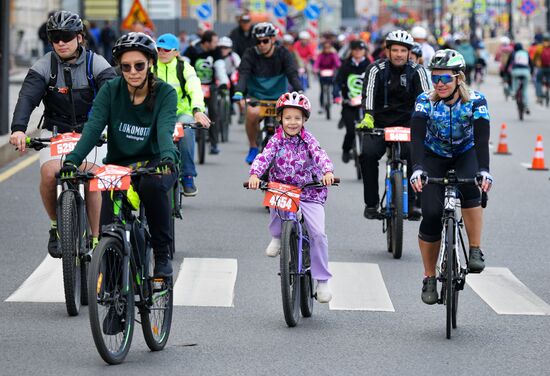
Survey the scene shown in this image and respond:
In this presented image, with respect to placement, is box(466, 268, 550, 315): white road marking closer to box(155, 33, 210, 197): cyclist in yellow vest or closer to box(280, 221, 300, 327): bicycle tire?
box(280, 221, 300, 327): bicycle tire

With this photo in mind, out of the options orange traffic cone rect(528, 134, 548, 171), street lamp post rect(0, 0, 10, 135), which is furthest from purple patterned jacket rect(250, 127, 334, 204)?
street lamp post rect(0, 0, 10, 135)

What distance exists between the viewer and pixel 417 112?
9711mm

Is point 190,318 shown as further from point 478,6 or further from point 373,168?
point 478,6

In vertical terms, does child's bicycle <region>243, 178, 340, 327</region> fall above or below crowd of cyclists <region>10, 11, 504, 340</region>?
below

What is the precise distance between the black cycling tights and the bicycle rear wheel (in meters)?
2.23

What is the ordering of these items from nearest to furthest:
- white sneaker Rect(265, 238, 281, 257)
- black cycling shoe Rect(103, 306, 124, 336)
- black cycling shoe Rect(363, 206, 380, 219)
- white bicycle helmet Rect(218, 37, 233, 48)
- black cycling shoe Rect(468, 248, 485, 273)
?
black cycling shoe Rect(103, 306, 124, 336) < black cycling shoe Rect(468, 248, 485, 273) < white sneaker Rect(265, 238, 281, 257) < black cycling shoe Rect(363, 206, 380, 219) < white bicycle helmet Rect(218, 37, 233, 48)

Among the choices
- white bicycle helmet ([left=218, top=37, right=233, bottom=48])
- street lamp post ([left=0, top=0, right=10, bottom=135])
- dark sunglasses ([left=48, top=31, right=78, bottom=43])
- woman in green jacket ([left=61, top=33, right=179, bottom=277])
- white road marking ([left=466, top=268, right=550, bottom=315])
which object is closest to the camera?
woman in green jacket ([left=61, top=33, right=179, bottom=277])

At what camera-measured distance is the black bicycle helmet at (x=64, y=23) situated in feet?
33.2

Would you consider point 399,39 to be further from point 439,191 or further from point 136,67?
point 136,67

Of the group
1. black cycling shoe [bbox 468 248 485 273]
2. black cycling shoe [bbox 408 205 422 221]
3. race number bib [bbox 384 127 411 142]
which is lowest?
black cycling shoe [bbox 408 205 422 221]

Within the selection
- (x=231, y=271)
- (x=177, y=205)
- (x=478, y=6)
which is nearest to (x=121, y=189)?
(x=231, y=271)

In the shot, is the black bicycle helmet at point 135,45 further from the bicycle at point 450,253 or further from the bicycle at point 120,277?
the bicycle at point 450,253

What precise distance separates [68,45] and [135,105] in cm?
179

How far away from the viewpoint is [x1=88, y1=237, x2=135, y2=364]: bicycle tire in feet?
25.2
